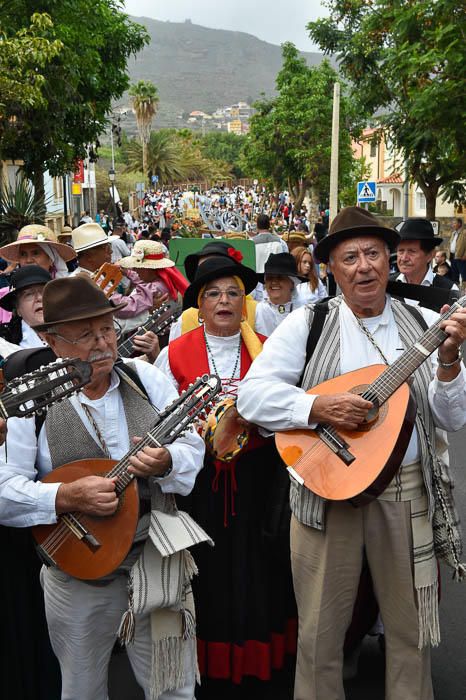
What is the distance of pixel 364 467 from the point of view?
10.2ft

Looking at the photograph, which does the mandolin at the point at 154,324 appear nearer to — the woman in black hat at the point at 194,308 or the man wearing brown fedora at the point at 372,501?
the woman in black hat at the point at 194,308

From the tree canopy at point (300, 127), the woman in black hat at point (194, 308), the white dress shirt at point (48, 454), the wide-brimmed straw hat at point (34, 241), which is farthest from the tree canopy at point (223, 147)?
the white dress shirt at point (48, 454)

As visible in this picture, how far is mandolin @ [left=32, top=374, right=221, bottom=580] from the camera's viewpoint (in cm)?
298

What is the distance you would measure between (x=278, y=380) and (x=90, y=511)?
942 mm

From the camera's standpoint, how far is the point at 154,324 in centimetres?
457

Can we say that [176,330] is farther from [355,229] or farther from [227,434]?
[355,229]

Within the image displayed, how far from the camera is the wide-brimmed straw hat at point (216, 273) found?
450 cm

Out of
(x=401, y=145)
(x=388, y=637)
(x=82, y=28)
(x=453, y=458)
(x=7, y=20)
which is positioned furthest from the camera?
(x=82, y=28)

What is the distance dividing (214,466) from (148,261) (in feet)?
10.2

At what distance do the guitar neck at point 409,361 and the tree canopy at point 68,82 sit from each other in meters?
11.6

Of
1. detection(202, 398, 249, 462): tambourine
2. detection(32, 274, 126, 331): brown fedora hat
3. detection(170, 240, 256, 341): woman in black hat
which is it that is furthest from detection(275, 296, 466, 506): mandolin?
detection(170, 240, 256, 341): woman in black hat

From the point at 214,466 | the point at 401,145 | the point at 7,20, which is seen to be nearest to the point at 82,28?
the point at 7,20

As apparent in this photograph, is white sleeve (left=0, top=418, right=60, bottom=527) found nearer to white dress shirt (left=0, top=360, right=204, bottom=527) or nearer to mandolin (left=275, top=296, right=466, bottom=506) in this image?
white dress shirt (left=0, top=360, right=204, bottom=527)

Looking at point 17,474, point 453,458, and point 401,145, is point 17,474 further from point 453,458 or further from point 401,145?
point 401,145
